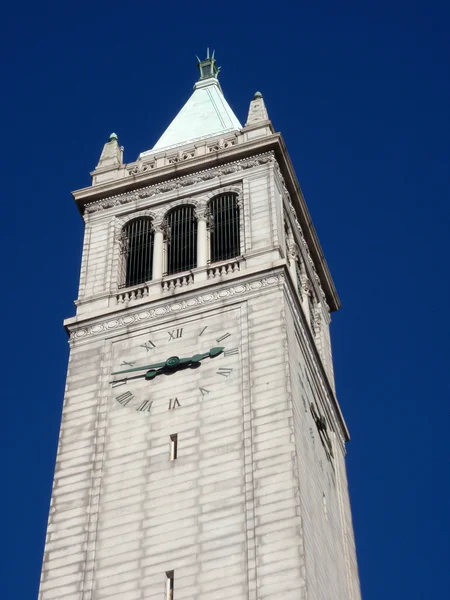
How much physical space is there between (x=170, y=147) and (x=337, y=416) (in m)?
14.4

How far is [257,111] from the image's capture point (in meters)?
59.1

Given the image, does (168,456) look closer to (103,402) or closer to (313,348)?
(103,402)

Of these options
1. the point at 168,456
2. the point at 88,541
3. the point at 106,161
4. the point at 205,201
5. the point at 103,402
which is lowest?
the point at 88,541

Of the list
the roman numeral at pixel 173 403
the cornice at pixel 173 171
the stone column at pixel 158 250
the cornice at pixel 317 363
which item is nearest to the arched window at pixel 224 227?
the cornice at pixel 173 171

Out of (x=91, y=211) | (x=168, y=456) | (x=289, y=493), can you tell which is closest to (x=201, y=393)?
(x=168, y=456)

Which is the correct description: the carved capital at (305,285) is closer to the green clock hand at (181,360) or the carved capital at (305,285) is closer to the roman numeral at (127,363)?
the green clock hand at (181,360)

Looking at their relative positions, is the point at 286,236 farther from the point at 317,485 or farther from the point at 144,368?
the point at 317,485

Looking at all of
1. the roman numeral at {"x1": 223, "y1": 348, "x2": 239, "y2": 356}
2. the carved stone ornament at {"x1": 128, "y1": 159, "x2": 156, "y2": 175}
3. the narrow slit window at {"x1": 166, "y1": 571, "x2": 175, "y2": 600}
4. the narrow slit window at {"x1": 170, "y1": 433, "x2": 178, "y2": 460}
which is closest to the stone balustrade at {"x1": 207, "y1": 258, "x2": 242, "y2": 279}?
the roman numeral at {"x1": 223, "y1": 348, "x2": 239, "y2": 356}

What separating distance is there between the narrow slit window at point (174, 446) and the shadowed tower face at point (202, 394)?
0.05 m

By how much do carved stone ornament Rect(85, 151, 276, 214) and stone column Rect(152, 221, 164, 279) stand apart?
2.00m

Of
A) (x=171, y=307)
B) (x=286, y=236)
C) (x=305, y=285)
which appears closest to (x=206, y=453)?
(x=171, y=307)

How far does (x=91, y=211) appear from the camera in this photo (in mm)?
56969

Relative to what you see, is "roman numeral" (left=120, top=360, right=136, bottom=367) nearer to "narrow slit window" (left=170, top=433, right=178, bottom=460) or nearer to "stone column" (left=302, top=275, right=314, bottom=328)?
"narrow slit window" (left=170, top=433, right=178, bottom=460)

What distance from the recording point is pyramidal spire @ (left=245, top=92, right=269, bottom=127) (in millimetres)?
58422
